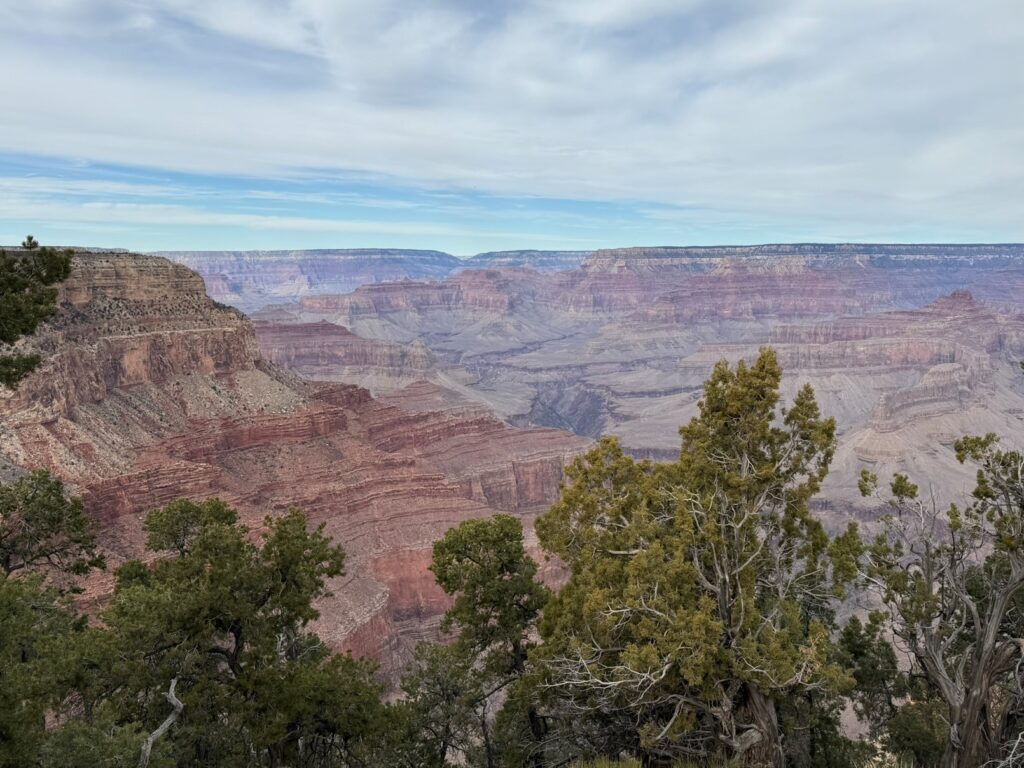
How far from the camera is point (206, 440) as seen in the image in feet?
190

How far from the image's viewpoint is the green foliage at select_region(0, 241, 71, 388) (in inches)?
551

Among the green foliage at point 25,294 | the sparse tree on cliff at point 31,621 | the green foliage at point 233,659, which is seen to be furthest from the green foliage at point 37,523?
the green foliage at point 25,294

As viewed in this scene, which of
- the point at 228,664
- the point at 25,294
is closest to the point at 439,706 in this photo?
the point at 228,664

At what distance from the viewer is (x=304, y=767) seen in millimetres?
17188

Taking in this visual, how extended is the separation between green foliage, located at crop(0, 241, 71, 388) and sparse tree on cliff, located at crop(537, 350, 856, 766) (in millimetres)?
13020

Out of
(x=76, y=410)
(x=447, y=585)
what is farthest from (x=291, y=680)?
(x=76, y=410)

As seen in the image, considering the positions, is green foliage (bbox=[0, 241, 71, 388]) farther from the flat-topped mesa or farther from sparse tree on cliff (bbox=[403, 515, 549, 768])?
the flat-topped mesa

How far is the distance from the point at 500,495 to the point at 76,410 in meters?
54.0

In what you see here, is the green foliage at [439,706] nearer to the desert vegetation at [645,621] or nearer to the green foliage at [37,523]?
the desert vegetation at [645,621]

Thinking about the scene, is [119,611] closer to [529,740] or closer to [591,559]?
[591,559]

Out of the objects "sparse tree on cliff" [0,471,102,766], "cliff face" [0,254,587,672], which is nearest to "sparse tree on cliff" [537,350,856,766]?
"sparse tree on cliff" [0,471,102,766]

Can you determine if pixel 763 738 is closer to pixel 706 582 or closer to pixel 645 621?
pixel 706 582

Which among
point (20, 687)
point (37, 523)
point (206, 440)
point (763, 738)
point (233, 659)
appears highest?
point (20, 687)

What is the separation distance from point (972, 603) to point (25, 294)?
22713 mm
